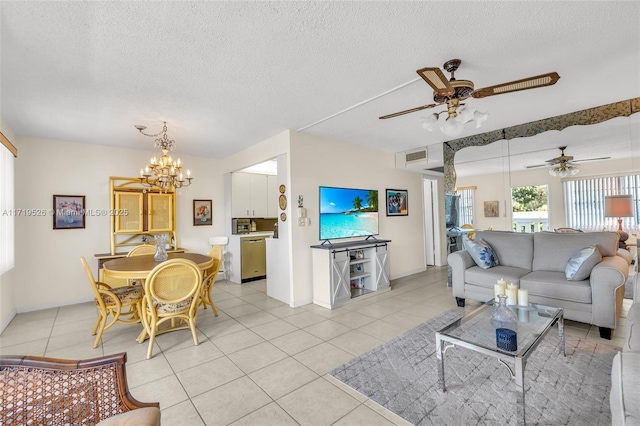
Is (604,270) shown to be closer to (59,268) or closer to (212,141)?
(212,141)

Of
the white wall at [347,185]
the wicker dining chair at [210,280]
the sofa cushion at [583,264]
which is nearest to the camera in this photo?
the sofa cushion at [583,264]

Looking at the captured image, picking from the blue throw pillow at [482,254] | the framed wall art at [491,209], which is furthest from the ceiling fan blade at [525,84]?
the framed wall art at [491,209]

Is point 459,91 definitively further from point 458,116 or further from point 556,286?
point 556,286

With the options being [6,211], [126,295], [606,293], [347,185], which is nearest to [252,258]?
[347,185]

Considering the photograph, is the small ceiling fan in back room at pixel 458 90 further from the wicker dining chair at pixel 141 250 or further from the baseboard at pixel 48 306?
the baseboard at pixel 48 306

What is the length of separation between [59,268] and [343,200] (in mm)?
4536

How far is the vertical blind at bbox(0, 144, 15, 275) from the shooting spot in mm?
3309

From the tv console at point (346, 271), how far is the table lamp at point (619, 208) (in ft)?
9.58

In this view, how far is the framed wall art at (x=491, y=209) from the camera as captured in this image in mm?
4523

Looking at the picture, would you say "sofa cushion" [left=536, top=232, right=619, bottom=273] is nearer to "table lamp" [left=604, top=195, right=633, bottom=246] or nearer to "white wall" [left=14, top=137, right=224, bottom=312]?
"table lamp" [left=604, top=195, right=633, bottom=246]

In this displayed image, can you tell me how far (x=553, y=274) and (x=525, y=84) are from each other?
243cm

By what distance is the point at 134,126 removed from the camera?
373 cm

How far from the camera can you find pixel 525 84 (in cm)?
205

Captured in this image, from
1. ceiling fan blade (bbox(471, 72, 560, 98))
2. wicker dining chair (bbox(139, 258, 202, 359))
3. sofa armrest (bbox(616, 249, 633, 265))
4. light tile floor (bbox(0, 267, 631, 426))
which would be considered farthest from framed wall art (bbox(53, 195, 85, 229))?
sofa armrest (bbox(616, 249, 633, 265))
